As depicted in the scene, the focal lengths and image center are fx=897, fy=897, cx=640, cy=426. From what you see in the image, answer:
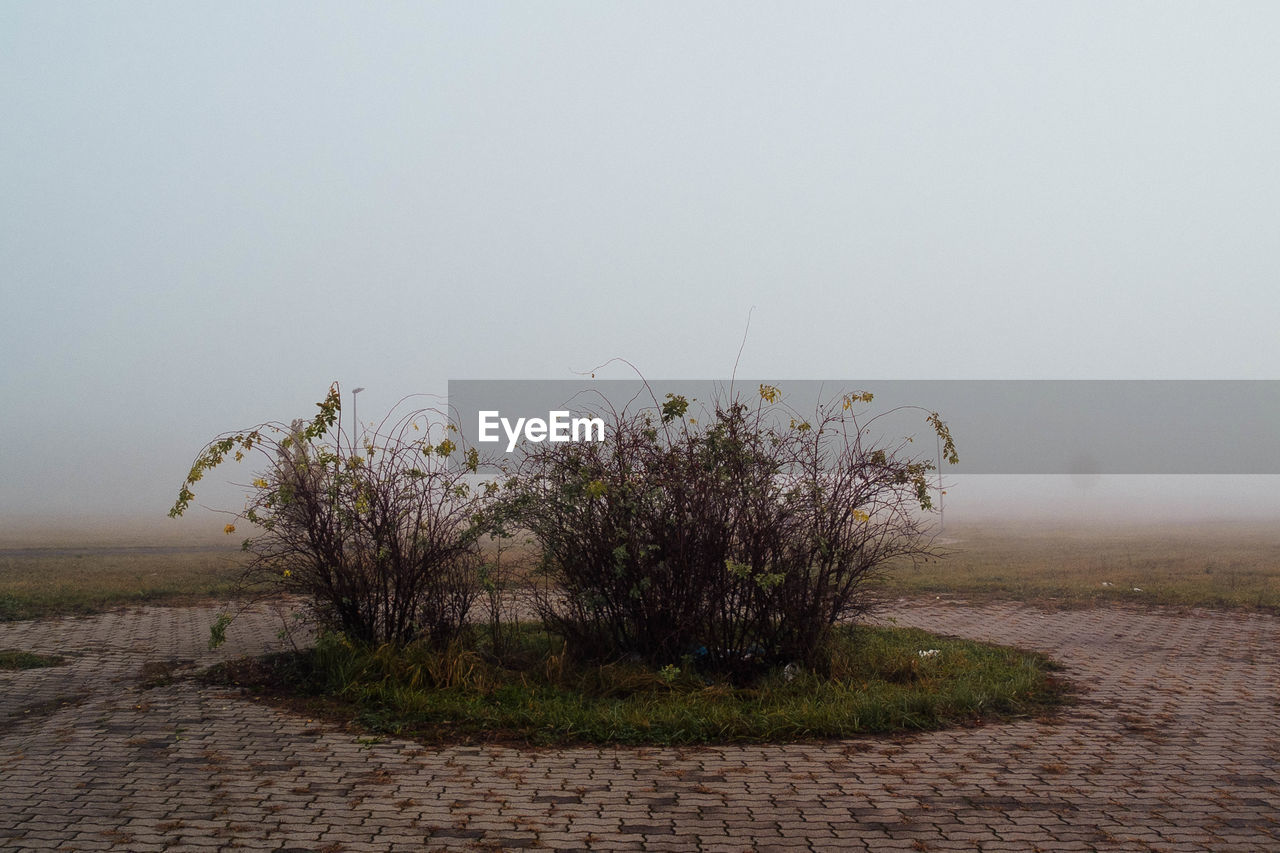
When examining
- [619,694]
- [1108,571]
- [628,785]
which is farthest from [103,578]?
[1108,571]

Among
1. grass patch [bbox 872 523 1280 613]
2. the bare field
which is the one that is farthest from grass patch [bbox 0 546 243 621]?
grass patch [bbox 872 523 1280 613]

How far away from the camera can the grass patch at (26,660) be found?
8.96 meters

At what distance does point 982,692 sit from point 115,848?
20.3 ft

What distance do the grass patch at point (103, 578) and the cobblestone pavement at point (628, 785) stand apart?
4.33 metres

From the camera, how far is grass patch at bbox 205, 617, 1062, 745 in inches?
253

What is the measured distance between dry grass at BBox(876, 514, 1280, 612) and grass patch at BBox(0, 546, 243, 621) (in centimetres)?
1211

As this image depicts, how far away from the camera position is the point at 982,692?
24.4ft

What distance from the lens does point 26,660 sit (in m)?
9.17

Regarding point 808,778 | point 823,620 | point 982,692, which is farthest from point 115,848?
point 982,692

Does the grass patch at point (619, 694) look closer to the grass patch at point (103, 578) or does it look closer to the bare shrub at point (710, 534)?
the bare shrub at point (710, 534)

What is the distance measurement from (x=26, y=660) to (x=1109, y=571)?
70.4ft

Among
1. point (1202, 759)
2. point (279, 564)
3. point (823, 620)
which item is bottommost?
point (1202, 759)

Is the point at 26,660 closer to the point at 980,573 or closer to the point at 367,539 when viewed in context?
the point at 367,539

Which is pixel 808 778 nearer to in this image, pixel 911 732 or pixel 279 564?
pixel 911 732
